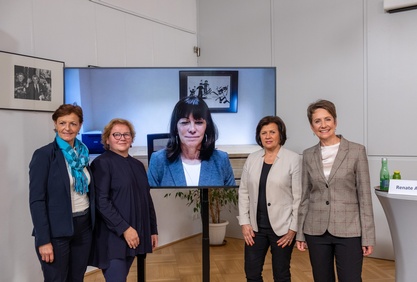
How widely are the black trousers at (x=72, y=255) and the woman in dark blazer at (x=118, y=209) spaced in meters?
0.08

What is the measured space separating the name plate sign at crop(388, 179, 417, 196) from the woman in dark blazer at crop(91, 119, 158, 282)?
158cm

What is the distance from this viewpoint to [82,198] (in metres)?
2.21

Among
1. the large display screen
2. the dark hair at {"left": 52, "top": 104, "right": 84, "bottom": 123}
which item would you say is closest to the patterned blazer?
the large display screen

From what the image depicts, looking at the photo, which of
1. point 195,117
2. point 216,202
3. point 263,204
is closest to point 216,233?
point 216,202

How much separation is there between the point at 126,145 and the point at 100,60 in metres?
1.69

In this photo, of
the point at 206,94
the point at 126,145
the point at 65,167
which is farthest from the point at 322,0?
the point at 65,167

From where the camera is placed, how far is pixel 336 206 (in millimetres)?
2094

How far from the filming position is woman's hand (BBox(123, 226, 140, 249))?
7.39 ft

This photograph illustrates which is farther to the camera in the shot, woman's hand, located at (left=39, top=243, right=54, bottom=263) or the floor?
the floor

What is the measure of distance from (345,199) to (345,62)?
235 cm

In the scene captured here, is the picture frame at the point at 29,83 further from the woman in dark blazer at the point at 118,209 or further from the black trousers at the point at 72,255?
the black trousers at the point at 72,255

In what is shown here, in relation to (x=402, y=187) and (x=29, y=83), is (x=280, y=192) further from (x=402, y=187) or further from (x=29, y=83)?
(x=29, y=83)

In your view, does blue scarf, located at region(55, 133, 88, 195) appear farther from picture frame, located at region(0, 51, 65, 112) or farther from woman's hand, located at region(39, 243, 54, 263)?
picture frame, located at region(0, 51, 65, 112)

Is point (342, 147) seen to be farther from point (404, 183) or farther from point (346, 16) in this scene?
point (346, 16)
